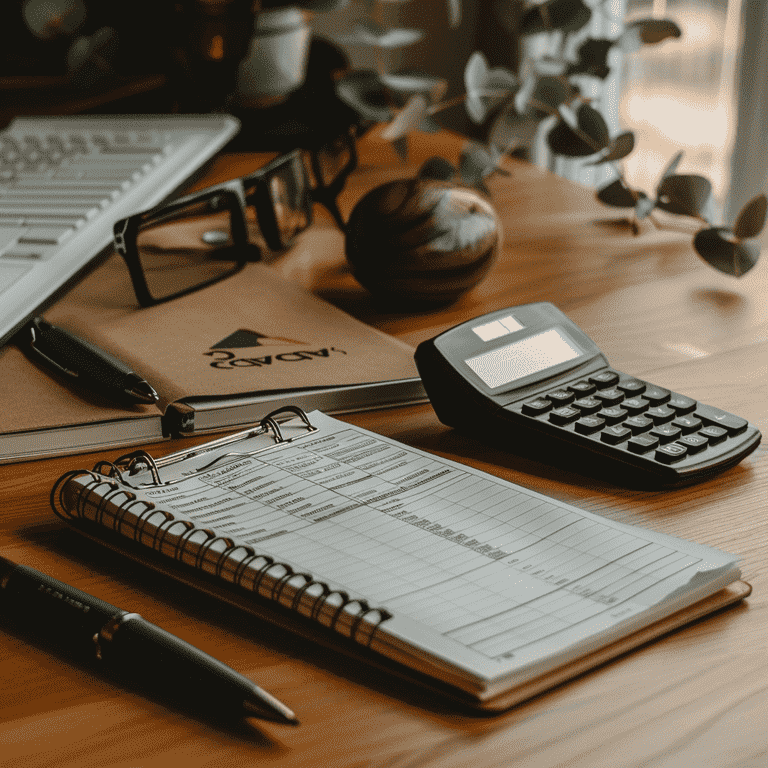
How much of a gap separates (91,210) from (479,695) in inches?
24.6

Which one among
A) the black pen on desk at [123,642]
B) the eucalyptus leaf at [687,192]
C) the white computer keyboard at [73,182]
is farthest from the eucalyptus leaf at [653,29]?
the black pen on desk at [123,642]

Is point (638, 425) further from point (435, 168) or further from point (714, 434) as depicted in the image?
point (435, 168)

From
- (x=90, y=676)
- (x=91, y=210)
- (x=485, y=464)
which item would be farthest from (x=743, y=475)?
(x=91, y=210)

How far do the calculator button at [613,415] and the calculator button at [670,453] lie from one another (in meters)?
0.03

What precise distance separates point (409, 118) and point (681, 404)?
24.5 inches

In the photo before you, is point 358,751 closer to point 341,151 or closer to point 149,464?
point 149,464

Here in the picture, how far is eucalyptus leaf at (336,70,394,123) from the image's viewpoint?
43.7 inches

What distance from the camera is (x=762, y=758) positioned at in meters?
0.31

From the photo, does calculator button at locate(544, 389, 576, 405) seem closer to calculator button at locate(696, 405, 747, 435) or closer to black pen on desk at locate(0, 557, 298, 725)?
calculator button at locate(696, 405, 747, 435)

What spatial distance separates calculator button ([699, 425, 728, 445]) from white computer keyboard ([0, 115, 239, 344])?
45 centimetres

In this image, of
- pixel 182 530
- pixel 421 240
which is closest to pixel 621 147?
pixel 421 240

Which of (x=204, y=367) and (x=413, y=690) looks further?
(x=204, y=367)

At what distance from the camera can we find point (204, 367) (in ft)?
1.98

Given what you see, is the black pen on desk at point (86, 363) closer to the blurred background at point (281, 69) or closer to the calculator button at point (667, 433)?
the calculator button at point (667, 433)
